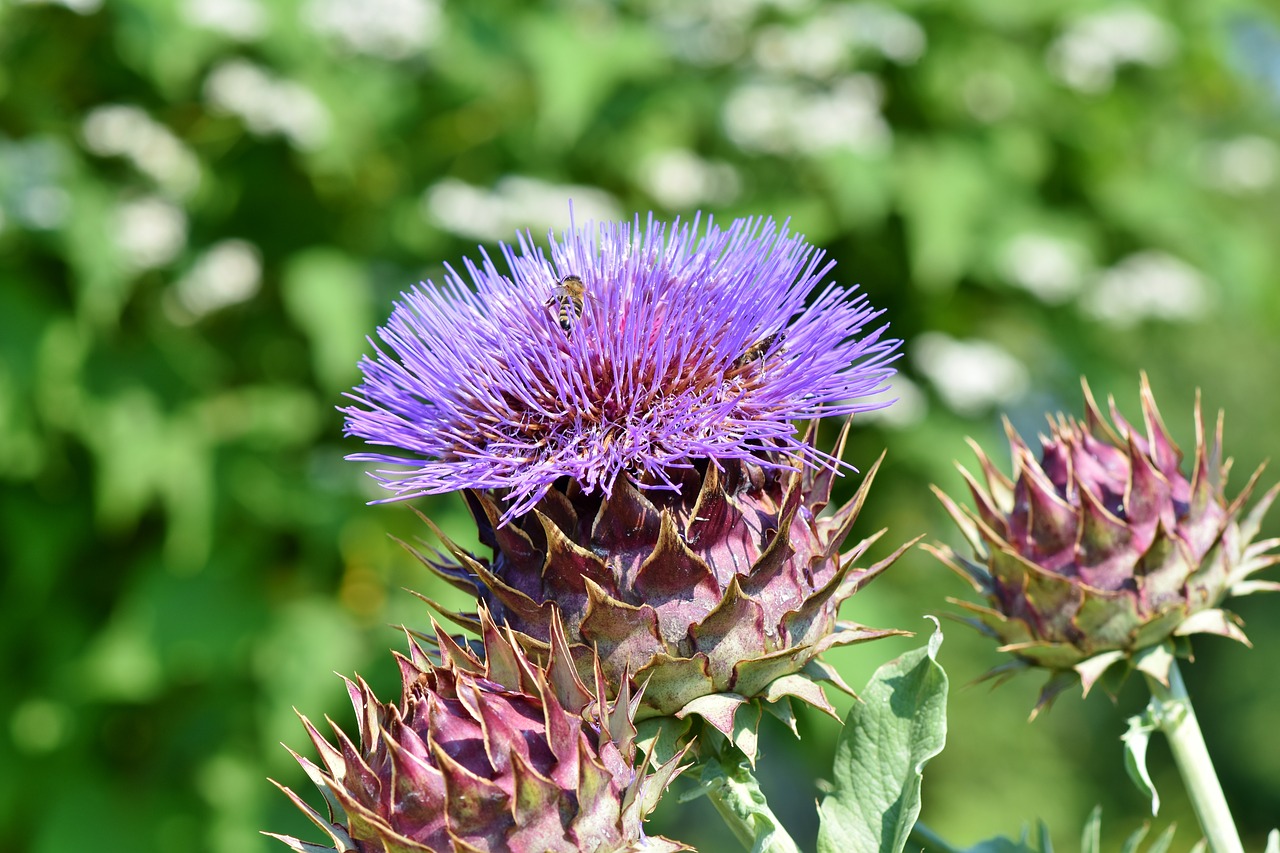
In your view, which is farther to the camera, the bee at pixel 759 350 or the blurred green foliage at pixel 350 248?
the blurred green foliage at pixel 350 248

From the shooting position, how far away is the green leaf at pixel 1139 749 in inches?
51.2

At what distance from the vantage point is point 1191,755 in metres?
1.42

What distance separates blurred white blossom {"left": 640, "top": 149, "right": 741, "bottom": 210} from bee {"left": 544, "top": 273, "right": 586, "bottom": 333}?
92.4 inches

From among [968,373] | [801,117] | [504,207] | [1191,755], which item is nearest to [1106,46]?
[801,117]

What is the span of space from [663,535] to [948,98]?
9.62 ft

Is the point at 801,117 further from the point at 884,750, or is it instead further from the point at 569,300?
the point at 884,750

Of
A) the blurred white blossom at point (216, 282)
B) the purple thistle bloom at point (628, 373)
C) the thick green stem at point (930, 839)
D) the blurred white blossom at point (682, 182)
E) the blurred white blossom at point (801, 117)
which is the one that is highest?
the blurred white blossom at point (801, 117)

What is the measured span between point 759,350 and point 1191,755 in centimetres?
63

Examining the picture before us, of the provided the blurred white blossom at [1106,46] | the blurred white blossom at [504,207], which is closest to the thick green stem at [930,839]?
the blurred white blossom at [504,207]

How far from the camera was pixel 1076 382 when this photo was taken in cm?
396

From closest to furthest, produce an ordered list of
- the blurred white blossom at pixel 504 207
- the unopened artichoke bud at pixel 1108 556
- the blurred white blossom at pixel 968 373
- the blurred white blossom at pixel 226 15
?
the unopened artichoke bud at pixel 1108 556 < the blurred white blossom at pixel 226 15 < the blurred white blossom at pixel 504 207 < the blurred white blossom at pixel 968 373

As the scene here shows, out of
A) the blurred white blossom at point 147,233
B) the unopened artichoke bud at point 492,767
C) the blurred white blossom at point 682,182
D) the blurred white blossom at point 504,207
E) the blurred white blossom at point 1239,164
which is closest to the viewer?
the unopened artichoke bud at point 492,767

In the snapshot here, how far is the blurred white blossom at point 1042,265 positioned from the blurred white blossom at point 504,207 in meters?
1.17

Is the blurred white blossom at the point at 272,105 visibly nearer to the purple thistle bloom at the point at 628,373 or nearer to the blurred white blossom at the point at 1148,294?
the purple thistle bloom at the point at 628,373
